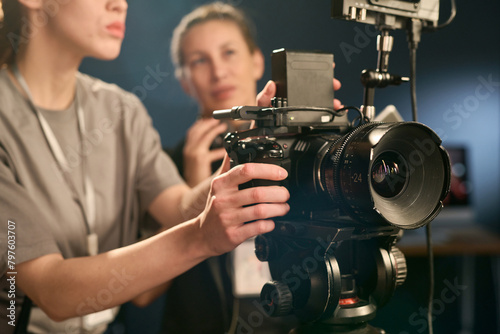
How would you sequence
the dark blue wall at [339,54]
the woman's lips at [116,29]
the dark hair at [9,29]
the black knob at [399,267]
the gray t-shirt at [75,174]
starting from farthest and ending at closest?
the dark blue wall at [339,54], the woman's lips at [116,29], the dark hair at [9,29], the gray t-shirt at [75,174], the black knob at [399,267]

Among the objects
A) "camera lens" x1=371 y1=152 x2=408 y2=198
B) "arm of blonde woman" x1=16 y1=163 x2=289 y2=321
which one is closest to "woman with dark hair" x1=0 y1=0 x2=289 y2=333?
"arm of blonde woman" x1=16 y1=163 x2=289 y2=321

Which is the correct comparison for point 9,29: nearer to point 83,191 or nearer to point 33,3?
point 33,3

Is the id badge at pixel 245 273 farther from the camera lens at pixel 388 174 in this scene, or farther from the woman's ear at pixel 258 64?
the camera lens at pixel 388 174

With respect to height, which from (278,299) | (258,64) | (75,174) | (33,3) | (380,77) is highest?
(33,3)

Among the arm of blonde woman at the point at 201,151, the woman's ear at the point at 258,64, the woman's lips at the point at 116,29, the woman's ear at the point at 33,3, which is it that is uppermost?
the woman's ear at the point at 33,3

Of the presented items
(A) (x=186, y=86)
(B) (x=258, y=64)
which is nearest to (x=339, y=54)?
(B) (x=258, y=64)

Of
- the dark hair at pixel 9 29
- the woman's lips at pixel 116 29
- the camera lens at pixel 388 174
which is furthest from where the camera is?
the woman's lips at pixel 116 29

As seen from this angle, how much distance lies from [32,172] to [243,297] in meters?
0.75

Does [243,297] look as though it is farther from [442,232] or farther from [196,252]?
[442,232]

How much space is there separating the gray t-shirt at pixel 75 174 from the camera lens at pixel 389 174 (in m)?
0.66

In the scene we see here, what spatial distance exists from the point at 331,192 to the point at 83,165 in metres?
0.78

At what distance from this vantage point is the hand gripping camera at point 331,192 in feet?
1.90

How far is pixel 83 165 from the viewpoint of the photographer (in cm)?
114

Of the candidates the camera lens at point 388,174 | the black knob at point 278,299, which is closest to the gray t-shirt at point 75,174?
the black knob at point 278,299
